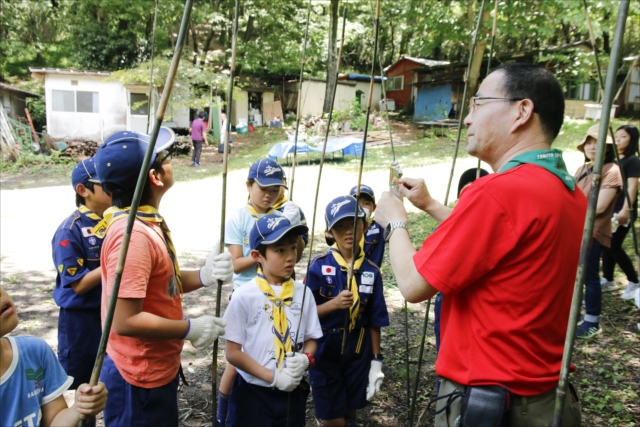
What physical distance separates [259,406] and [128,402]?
0.70 m

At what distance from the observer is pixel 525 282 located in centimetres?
153

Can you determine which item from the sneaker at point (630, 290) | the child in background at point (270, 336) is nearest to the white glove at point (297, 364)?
the child in background at point (270, 336)

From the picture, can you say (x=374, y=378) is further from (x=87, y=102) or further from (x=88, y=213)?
(x=87, y=102)

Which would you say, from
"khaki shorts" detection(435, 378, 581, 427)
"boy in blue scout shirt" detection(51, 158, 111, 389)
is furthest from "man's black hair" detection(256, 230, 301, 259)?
"khaki shorts" detection(435, 378, 581, 427)

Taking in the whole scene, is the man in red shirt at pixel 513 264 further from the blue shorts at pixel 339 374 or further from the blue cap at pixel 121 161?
the blue shorts at pixel 339 374

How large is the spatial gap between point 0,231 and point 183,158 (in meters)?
10.8

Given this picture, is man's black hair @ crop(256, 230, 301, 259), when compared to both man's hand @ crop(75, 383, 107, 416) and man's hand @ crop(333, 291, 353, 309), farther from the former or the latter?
man's hand @ crop(75, 383, 107, 416)

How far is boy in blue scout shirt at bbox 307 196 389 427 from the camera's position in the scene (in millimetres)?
2826

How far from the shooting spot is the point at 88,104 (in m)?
20.1

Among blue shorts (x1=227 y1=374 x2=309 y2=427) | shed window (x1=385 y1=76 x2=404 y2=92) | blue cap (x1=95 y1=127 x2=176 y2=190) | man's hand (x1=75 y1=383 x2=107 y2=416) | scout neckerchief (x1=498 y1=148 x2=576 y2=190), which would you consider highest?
shed window (x1=385 y1=76 x2=404 y2=92)

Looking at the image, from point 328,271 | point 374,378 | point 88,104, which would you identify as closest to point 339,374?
point 374,378

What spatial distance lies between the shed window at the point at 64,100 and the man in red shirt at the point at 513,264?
21597 mm

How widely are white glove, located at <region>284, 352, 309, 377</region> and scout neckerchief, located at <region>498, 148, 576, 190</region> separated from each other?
130 cm

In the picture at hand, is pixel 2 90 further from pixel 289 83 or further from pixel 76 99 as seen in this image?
pixel 289 83
